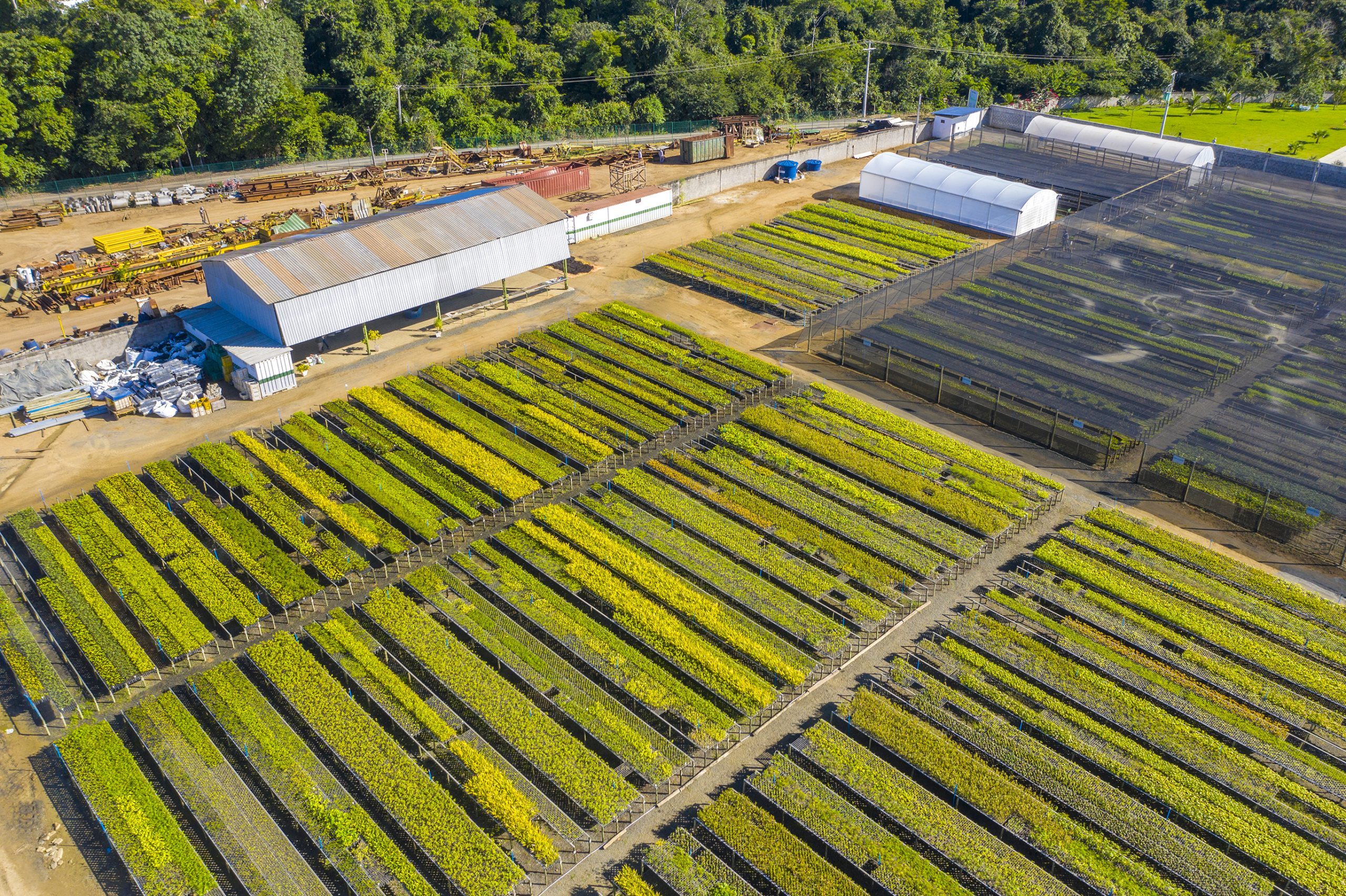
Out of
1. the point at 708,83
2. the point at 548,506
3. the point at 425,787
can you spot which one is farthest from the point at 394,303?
the point at 708,83

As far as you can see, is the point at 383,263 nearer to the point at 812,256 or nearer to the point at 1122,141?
the point at 812,256

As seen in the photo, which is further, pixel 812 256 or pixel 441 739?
pixel 812 256

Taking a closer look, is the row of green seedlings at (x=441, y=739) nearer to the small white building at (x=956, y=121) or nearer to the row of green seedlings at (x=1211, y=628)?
the row of green seedlings at (x=1211, y=628)

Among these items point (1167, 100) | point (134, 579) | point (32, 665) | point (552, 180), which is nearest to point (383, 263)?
point (134, 579)

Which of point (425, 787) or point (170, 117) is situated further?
point (170, 117)

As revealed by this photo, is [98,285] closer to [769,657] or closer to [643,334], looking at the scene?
[643,334]

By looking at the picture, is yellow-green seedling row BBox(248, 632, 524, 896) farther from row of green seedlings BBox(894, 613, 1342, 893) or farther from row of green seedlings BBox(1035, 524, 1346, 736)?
row of green seedlings BBox(1035, 524, 1346, 736)

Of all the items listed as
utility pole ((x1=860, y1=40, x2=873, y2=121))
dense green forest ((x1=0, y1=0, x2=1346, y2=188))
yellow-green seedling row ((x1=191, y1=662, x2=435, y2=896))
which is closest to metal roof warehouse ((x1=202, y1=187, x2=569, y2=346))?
yellow-green seedling row ((x1=191, y1=662, x2=435, y2=896))
